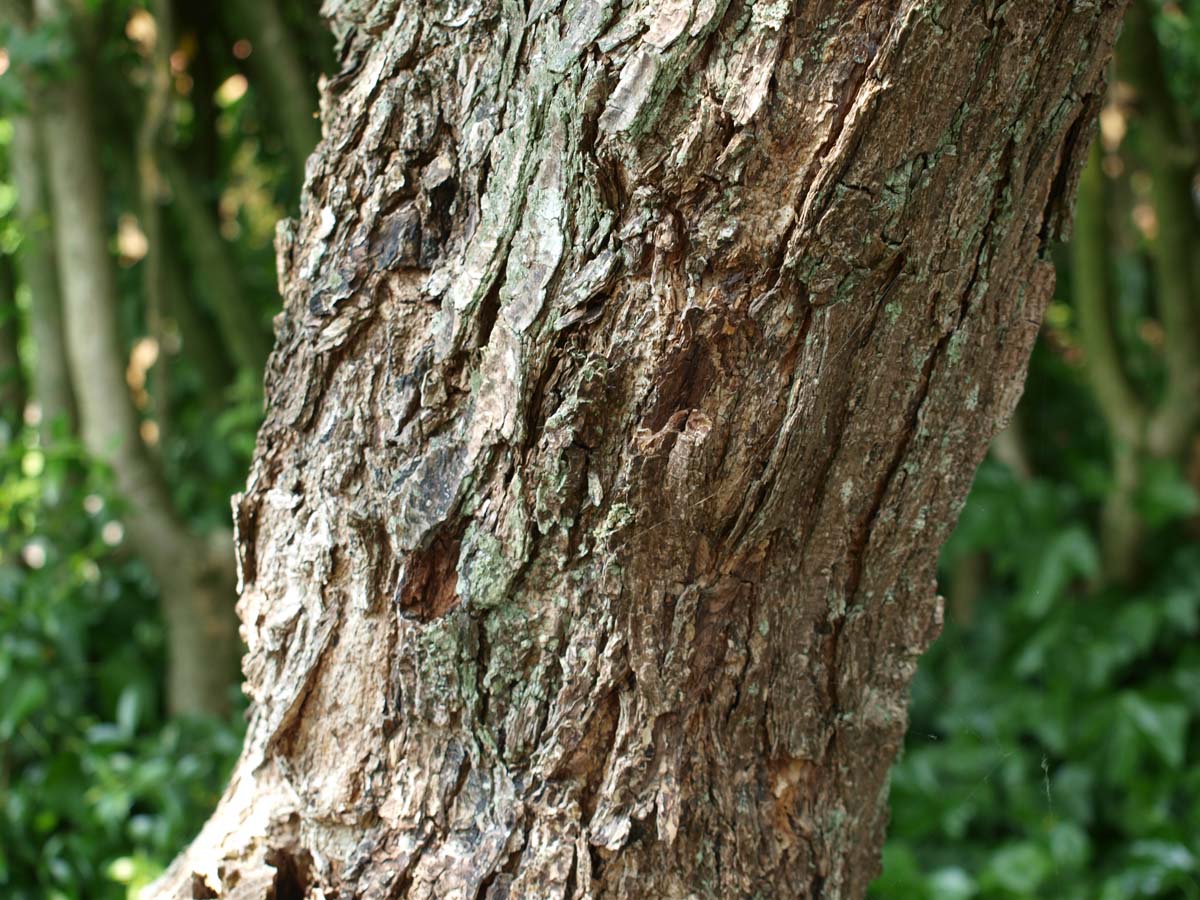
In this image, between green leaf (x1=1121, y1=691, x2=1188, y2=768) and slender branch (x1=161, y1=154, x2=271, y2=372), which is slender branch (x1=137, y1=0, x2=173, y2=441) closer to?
slender branch (x1=161, y1=154, x2=271, y2=372)

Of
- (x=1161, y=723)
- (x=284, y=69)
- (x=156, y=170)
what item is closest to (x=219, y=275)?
(x=156, y=170)

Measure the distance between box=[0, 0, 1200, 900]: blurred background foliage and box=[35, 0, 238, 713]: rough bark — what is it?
13mm

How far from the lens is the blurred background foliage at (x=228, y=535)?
2328 millimetres

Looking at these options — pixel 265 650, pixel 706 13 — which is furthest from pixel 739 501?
pixel 265 650

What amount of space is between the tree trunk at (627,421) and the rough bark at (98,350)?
173cm

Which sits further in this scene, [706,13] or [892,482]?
[892,482]

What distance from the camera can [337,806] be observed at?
919 mm

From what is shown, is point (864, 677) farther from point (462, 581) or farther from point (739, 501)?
point (462, 581)

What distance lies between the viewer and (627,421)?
803mm

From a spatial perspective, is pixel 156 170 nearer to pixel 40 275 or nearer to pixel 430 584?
pixel 40 275

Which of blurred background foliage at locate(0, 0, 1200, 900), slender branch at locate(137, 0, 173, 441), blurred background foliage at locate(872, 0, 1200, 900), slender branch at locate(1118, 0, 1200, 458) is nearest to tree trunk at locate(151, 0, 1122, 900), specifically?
blurred background foliage at locate(0, 0, 1200, 900)

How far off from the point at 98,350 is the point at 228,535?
549mm

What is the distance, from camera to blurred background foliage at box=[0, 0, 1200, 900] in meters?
2.33

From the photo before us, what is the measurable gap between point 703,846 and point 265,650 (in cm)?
43
